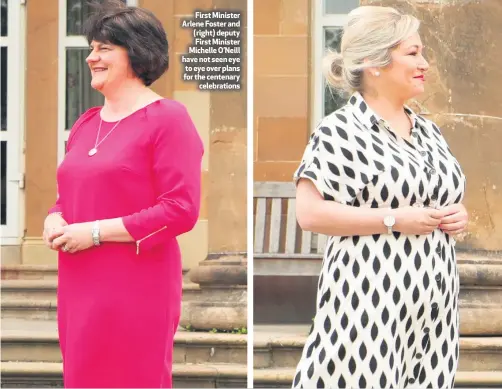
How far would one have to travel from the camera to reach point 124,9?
3.96 meters

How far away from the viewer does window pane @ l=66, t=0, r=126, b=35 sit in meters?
9.62

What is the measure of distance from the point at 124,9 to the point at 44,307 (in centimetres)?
443

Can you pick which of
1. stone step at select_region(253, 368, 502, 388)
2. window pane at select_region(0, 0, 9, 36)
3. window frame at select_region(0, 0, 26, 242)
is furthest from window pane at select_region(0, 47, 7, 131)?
stone step at select_region(253, 368, 502, 388)

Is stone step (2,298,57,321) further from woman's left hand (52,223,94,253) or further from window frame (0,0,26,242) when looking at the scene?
woman's left hand (52,223,94,253)

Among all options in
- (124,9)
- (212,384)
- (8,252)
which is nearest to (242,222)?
(212,384)

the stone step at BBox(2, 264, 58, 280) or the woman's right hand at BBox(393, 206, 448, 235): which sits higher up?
the woman's right hand at BBox(393, 206, 448, 235)

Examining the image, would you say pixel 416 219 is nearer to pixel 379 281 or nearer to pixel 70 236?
pixel 379 281

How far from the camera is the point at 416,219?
138 inches

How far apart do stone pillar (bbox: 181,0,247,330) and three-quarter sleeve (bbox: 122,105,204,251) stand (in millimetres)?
3477

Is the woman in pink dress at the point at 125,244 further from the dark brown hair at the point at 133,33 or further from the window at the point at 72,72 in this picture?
the window at the point at 72,72

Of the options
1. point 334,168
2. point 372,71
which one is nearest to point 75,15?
point 372,71

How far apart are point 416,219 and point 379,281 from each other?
185mm

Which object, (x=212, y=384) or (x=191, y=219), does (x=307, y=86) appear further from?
(x=191, y=219)

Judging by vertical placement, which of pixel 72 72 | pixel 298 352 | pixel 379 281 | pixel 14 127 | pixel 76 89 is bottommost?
pixel 298 352
